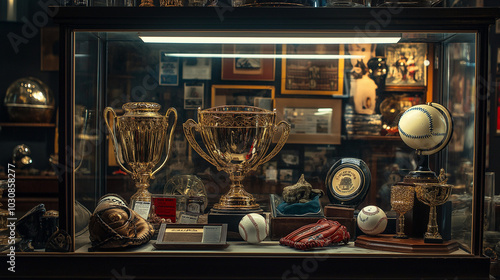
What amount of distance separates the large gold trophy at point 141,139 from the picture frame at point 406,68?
881 mm

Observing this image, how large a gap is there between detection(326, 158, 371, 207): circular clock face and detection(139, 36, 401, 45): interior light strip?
17.8 inches

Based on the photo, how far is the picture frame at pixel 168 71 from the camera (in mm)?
2023

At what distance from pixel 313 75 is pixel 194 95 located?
0.49m

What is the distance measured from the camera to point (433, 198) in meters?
1.63

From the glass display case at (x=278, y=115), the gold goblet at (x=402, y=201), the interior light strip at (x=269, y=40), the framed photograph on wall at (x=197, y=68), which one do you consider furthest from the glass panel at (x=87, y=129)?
the gold goblet at (x=402, y=201)

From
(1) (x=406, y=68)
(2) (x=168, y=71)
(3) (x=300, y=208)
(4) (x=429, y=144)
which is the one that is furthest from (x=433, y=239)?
(2) (x=168, y=71)

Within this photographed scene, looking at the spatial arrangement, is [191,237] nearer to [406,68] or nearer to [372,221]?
[372,221]

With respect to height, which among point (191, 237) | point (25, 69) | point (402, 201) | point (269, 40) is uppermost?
point (25, 69)

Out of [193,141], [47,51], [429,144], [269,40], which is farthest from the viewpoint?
[47,51]

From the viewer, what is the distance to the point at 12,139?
14.5ft

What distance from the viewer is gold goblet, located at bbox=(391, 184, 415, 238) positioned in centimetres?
166

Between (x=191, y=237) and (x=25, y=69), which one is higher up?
(x=25, y=69)

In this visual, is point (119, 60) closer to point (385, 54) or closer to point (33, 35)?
point (385, 54)

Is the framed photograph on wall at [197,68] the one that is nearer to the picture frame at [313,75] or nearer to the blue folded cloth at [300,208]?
the picture frame at [313,75]
